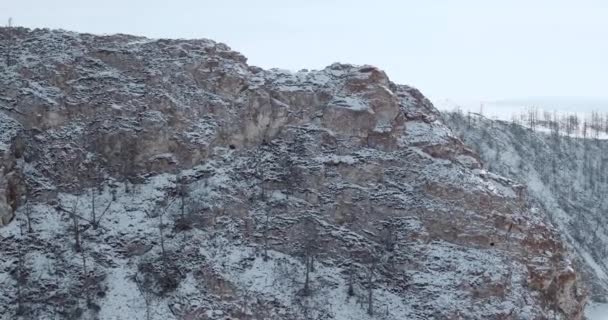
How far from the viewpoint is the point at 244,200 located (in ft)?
137

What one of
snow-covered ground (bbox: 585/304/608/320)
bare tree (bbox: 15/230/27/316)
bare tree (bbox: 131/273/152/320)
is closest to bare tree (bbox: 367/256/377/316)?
bare tree (bbox: 131/273/152/320)

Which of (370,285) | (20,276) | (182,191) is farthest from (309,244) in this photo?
(20,276)

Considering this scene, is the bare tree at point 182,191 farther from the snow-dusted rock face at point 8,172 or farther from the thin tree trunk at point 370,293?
the thin tree trunk at point 370,293

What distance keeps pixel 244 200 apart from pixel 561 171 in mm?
82626

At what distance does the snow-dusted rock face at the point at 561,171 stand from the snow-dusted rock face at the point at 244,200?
4349 centimetres

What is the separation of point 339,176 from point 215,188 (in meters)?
8.50

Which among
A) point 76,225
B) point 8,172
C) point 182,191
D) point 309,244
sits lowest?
point 309,244

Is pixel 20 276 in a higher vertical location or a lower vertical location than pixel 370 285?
lower

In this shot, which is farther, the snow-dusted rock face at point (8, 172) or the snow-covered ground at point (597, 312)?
the snow-covered ground at point (597, 312)

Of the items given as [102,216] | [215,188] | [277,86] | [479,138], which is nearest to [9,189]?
[102,216]

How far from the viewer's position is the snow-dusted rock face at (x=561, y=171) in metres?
89.2

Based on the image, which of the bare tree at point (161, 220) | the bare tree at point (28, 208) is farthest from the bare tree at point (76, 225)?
the bare tree at point (161, 220)

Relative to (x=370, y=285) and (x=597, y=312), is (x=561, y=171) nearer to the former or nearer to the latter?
(x=597, y=312)

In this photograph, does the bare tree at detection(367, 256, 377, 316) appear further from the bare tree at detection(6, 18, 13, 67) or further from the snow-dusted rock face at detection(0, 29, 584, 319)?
the bare tree at detection(6, 18, 13, 67)
